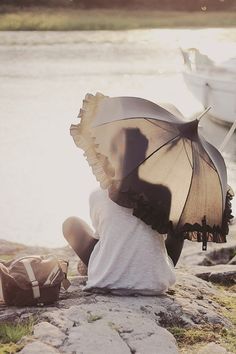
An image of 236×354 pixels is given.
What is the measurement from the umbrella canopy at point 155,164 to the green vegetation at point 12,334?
65 centimetres

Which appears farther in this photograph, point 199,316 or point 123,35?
point 123,35

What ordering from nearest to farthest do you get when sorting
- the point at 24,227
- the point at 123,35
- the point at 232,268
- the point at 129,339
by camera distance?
the point at 129,339 < the point at 232,268 < the point at 24,227 < the point at 123,35

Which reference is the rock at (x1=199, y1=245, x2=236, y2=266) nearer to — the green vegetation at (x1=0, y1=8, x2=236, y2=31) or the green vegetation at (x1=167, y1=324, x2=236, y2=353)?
the green vegetation at (x1=167, y1=324, x2=236, y2=353)

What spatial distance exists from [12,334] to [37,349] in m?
0.15

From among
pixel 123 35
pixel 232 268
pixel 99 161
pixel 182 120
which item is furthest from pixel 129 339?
pixel 123 35

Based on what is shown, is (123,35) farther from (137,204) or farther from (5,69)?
(137,204)

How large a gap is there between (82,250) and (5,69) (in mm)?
10787

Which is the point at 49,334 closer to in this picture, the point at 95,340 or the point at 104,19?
the point at 95,340

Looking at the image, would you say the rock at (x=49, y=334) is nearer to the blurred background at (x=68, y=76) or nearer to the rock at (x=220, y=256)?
the rock at (x=220, y=256)

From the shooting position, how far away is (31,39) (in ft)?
57.3

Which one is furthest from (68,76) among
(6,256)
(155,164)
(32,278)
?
(32,278)

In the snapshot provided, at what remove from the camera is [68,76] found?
13352 mm

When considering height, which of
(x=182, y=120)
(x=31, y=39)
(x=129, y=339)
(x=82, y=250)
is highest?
(x=31, y=39)

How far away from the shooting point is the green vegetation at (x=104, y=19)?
19.6 metres
